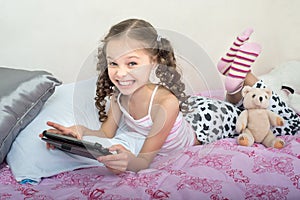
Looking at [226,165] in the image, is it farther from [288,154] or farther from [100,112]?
[100,112]

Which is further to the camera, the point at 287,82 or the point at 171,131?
the point at 287,82

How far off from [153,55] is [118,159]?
10.1 inches

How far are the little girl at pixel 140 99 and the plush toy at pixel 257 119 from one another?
0.13m

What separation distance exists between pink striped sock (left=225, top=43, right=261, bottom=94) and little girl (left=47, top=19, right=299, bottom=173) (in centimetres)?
23

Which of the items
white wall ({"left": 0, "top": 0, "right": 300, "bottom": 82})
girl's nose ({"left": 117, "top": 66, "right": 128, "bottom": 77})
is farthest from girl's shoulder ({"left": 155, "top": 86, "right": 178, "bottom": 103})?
white wall ({"left": 0, "top": 0, "right": 300, "bottom": 82})

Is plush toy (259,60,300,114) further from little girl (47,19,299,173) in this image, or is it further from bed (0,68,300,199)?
little girl (47,19,299,173)

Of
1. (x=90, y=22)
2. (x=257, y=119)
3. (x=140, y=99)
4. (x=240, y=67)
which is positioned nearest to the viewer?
(x=140, y=99)

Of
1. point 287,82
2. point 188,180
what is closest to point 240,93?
point 287,82

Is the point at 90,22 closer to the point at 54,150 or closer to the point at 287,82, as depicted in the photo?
the point at 54,150

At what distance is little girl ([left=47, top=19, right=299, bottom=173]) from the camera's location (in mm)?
1045

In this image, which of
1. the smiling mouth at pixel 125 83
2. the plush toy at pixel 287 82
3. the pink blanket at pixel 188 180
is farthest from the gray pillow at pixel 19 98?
the plush toy at pixel 287 82

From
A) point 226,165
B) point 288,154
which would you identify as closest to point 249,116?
point 288,154

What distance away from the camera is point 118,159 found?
107 centimetres

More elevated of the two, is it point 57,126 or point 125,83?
point 125,83
